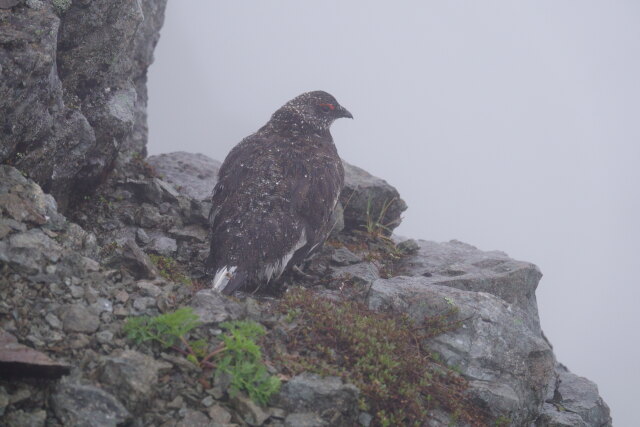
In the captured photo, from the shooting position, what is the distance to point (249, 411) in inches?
182

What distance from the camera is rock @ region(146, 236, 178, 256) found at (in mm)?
8312

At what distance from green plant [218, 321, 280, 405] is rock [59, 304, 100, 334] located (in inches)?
48.1

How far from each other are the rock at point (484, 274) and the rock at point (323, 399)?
13.3ft

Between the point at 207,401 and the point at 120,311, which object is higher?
the point at 120,311

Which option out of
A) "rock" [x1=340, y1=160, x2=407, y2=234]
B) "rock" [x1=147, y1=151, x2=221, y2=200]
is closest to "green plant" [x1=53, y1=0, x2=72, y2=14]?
"rock" [x1=147, y1=151, x2=221, y2=200]

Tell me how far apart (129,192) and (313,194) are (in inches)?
142

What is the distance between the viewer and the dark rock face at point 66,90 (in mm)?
6363

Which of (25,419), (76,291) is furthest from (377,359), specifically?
(25,419)

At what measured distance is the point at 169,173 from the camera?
11.8m

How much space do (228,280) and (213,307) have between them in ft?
4.09

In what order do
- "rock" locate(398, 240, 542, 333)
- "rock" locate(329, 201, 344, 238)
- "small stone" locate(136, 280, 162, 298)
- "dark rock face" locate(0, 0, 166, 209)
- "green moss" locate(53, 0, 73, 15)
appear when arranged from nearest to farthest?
"small stone" locate(136, 280, 162, 298)
"dark rock face" locate(0, 0, 166, 209)
"green moss" locate(53, 0, 73, 15)
"rock" locate(398, 240, 542, 333)
"rock" locate(329, 201, 344, 238)

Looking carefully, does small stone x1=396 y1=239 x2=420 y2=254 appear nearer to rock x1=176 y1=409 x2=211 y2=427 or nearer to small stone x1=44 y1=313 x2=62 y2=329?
rock x1=176 y1=409 x2=211 y2=427

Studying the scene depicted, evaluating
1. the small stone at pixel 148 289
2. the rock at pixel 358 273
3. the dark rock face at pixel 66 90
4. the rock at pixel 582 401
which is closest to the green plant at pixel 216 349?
the small stone at pixel 148 289

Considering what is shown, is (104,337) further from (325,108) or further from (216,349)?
(325,108)
